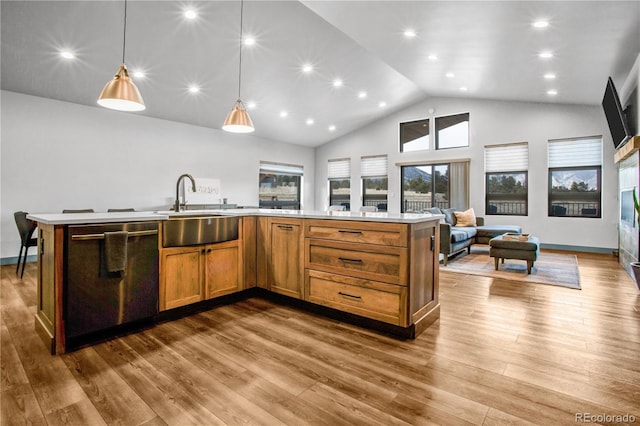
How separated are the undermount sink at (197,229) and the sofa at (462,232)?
11.1 ft

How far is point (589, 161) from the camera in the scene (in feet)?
21.4

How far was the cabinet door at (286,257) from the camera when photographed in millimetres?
3002

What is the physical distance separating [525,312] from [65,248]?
3.80 metres

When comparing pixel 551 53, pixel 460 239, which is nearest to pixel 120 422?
pixel 460 239

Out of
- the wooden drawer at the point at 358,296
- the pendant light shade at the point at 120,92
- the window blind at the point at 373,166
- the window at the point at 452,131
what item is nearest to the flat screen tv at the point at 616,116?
the window at the point at 452,131

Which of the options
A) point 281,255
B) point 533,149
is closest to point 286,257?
point 281,255

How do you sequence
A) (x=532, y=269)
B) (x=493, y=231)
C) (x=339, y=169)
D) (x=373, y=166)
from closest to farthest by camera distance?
1. (x=532, y=269)
2. (x=493, y=231)
3. (x=373, y=166)
4. (x=339, y=169)

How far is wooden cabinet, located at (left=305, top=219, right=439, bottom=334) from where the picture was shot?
7.82 feet

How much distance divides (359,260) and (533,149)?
6486 millimetres

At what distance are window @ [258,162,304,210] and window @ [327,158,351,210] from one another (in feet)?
3.31

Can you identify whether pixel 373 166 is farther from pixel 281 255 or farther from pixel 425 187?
pixel 281 255

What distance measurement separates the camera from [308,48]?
203 inches

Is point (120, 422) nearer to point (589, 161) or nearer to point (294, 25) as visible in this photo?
point (294, 25)

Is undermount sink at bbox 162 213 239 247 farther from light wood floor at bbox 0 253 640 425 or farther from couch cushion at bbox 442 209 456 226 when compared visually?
couch cushion at bbox 442 209 456 226
